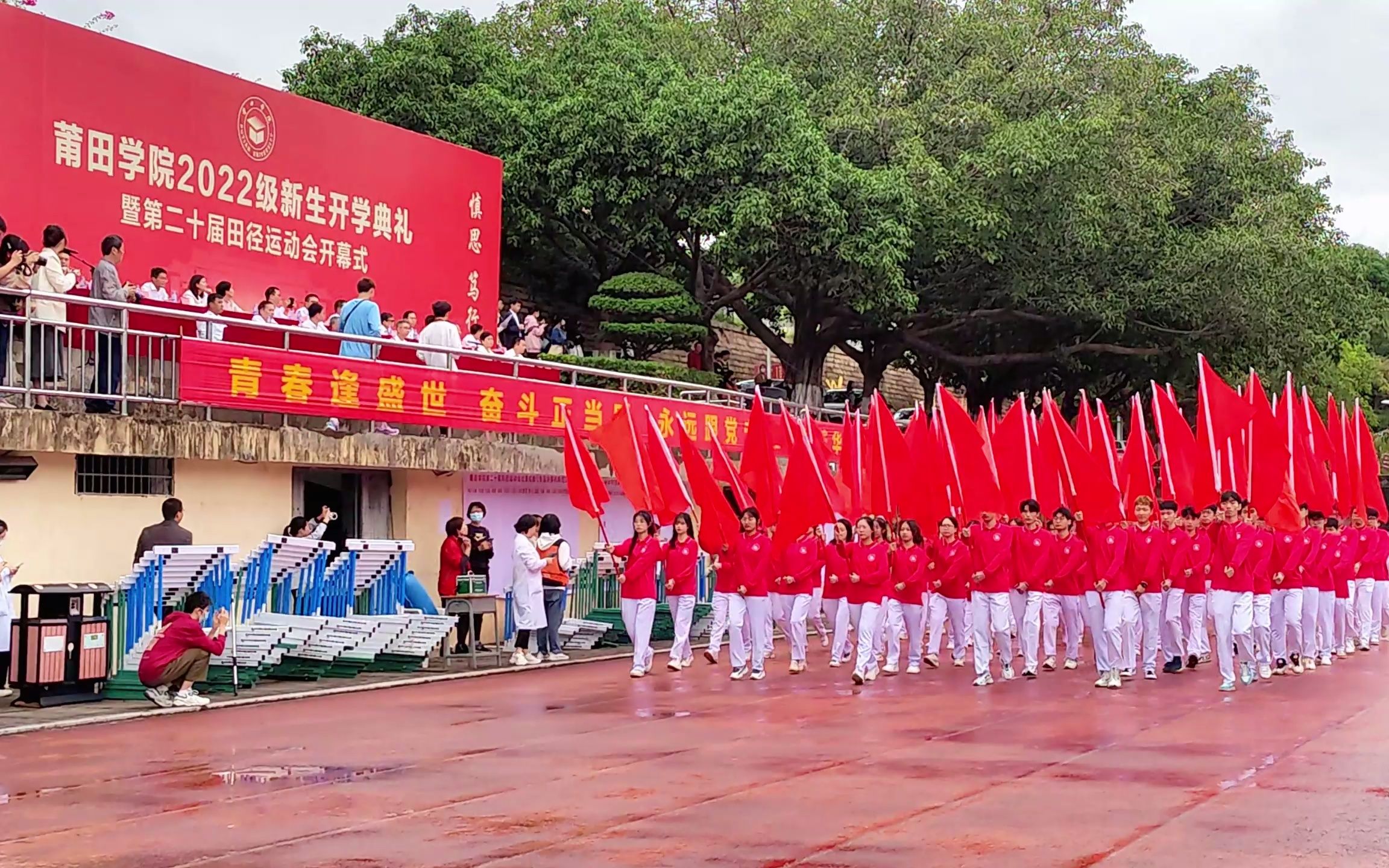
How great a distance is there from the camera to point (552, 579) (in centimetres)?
1697

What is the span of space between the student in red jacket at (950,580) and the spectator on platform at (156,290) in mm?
7633

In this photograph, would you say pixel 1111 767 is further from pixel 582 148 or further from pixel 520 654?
pixel 582 148

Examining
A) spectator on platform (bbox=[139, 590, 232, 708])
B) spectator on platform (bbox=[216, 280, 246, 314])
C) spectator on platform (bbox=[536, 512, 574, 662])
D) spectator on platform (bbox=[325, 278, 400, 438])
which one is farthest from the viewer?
spectator on platform (bbox=[325, 278, 400, 438])

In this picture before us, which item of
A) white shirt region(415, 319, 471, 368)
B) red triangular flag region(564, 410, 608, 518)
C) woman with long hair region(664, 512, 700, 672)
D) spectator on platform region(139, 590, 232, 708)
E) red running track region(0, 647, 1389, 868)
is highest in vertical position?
white shirt region(415, 319, 471, 368)

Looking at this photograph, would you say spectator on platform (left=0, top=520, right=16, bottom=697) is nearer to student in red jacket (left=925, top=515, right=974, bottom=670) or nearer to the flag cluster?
the flag cluster

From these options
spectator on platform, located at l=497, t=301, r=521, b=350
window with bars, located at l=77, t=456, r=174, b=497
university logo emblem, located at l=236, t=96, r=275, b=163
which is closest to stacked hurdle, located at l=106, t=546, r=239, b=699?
window with bars, located at l=77, t=456, r=174, b=497

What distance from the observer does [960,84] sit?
30.8m

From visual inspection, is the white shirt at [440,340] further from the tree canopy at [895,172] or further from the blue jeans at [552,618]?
the tree canopy at [895,172]

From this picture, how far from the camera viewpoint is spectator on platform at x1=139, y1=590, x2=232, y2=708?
12.7 metres

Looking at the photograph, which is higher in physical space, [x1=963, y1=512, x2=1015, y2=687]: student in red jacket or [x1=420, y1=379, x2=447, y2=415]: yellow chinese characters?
[x1=420, y1=379, x2=447, y2=415]: yellow chinese characters

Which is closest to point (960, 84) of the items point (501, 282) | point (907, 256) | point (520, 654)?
point (907, 256)

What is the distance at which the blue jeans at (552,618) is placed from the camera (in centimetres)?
1711

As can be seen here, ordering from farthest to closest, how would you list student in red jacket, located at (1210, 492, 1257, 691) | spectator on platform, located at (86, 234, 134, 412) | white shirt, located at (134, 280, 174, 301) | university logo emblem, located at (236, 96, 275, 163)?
university logo emblem, located at (236, 96, 275, 163) < white shirt, located at (134, 280, 174, 301) < student in red jacket, located at (1210, 492, 1257, 691) < spectator on platform, located at (86, 234, 134, 412)

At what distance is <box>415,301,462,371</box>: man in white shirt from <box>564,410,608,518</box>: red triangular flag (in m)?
2.01
